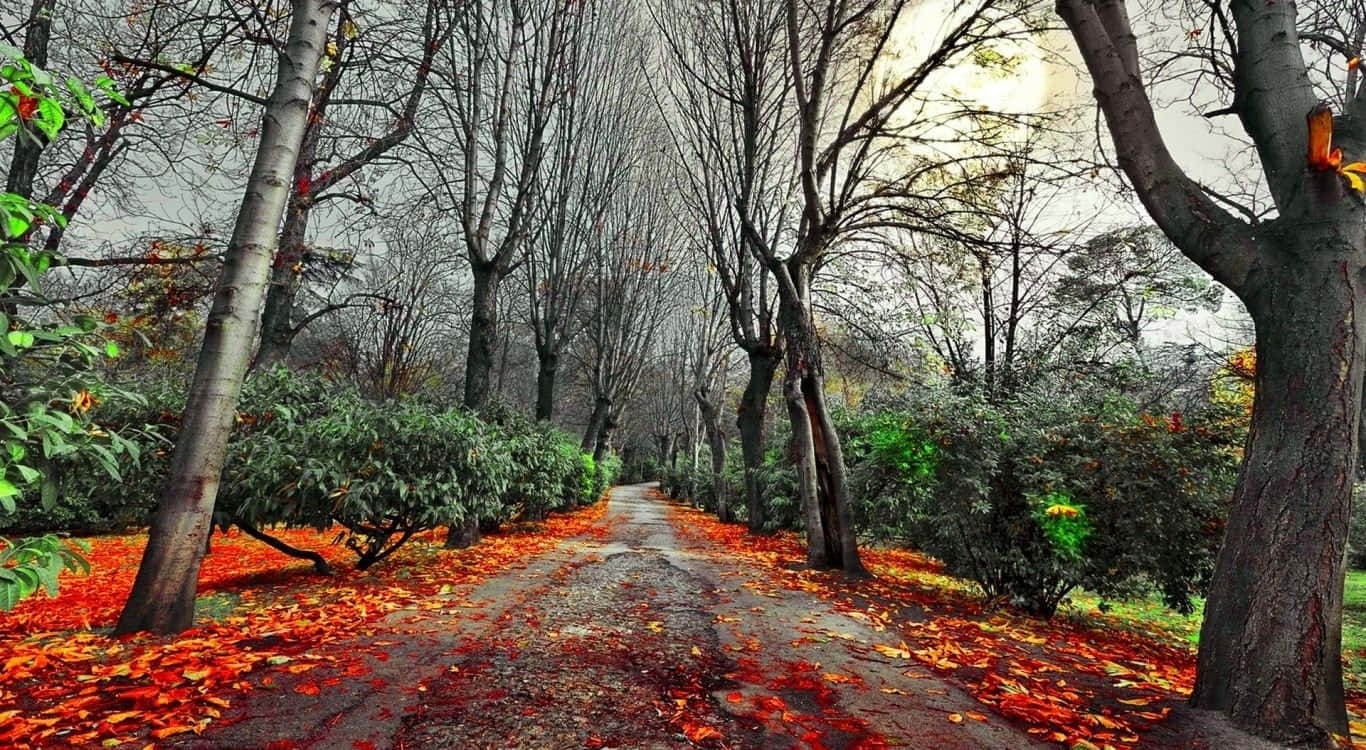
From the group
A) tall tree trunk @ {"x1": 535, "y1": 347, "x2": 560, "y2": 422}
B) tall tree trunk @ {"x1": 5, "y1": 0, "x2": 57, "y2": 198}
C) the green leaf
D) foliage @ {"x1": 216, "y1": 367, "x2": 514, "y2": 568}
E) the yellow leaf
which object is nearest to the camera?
the green leaf

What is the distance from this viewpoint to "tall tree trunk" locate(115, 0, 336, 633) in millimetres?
3051

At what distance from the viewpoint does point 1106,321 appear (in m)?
13.7

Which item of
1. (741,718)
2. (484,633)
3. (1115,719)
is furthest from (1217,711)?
A: (484,633)

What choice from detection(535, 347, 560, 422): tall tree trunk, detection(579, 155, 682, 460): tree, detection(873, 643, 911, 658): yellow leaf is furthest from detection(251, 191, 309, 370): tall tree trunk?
detection(873, 643, 911, 658): yellow leaf

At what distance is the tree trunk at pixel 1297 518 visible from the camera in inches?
91.7

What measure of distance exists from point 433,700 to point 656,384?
30722 millimetres

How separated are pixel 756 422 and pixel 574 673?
9417 mm

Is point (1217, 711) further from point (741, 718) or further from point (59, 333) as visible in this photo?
point (59, 333)

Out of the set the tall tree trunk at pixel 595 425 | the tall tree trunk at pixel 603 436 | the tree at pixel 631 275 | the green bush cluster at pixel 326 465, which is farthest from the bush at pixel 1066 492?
the tall tree trunk at pixel 603 436

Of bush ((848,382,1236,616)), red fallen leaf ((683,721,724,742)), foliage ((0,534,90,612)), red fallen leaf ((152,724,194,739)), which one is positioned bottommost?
red fallen leaf ((152,724,194,739))

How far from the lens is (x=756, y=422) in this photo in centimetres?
1195

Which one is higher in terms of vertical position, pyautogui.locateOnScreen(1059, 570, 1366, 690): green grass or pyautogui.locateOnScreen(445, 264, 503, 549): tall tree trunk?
pyautogui.locateOnScreen(445, 264, 503, 549): tall tree trunk

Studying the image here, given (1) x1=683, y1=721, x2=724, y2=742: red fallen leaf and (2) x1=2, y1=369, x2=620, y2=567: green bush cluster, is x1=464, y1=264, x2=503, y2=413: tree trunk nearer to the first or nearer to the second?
(2) x1=2, y1=369, x2=620, y2=567: green bush cluster

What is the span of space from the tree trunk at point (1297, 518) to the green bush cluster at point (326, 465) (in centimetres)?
528
